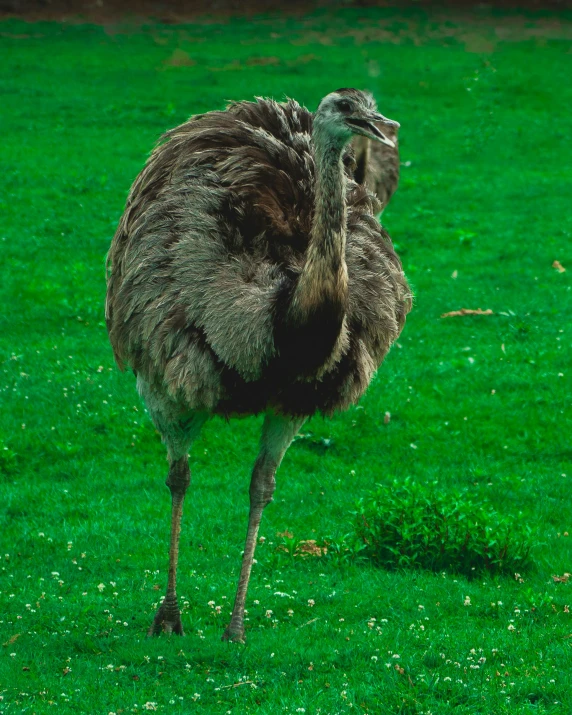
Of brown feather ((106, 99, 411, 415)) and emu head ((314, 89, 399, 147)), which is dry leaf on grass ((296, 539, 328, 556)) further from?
emu head ((314, 89, 399, 147))

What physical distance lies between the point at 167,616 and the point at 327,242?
2396mm

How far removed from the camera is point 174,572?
23.1 feet

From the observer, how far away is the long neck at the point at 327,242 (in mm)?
5852

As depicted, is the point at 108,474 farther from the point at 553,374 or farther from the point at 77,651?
the point at 553,374

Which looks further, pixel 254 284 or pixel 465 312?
pixel 465 312

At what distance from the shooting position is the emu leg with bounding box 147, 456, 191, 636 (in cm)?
693

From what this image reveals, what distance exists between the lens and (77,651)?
661 centimetres

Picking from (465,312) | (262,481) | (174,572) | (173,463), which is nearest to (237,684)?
(174,572)

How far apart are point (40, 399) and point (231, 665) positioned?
17.3 feet

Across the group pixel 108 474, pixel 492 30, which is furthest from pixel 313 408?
pixel 492 30

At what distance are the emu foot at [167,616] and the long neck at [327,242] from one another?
199 centimetres

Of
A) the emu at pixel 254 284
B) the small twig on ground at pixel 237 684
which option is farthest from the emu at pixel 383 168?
the small twig on ground at pixel 237 684

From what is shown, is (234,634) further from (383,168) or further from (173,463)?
(383,168)

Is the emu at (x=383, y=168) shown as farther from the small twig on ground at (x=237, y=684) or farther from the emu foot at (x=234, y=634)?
the small twig on ground at (x=237, y=684)
